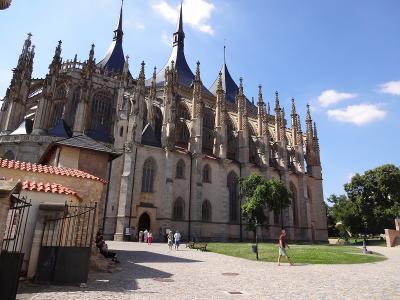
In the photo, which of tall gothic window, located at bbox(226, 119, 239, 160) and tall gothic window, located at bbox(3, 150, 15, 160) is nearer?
tall gothic window, located at bbox(3, 150, 15, 160)

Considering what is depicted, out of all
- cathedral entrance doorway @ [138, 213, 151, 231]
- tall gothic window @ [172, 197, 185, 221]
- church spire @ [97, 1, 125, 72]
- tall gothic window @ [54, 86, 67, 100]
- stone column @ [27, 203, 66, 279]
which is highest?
church spire @ [97, 1, 125, 72]

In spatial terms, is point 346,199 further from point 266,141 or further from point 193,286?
point 193,286

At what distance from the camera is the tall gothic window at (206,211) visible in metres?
37.7

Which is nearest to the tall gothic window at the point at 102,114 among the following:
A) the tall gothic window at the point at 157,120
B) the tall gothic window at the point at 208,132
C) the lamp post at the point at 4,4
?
the tall gothic window at the point at 157,120

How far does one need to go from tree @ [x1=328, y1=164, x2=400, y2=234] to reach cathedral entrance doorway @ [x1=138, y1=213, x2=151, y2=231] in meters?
26.6

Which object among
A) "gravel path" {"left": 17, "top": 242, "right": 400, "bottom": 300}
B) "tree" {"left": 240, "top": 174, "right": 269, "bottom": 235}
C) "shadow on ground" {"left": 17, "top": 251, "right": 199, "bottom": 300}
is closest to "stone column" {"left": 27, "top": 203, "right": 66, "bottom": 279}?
"shadow on ground" {"left": 17, "top": 251, "right": 199, "bottom": 300}

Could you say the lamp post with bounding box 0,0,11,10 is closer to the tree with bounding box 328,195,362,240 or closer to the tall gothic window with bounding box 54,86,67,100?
the tall gothic window with bounding box 54,86,67,100

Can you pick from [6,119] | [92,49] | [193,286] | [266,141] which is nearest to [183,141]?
[266,141]

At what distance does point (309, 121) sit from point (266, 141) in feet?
49.9

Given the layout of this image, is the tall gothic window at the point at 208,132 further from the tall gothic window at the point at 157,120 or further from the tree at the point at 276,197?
the tree at the point at 276,197

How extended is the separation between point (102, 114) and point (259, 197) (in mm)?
24198

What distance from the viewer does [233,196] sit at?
41188 millimetres

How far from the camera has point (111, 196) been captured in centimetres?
3209

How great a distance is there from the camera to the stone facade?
107 ft
